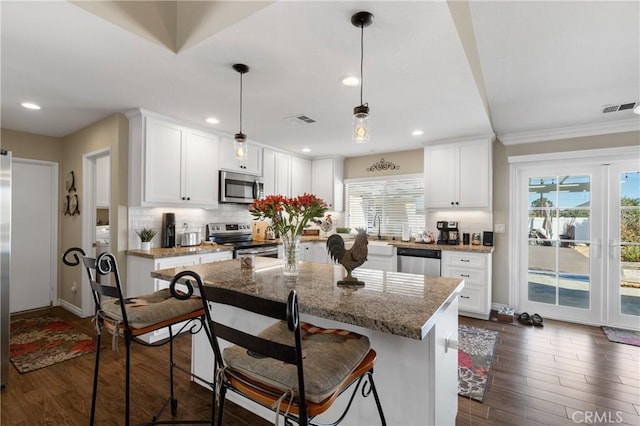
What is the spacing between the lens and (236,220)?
4.64m

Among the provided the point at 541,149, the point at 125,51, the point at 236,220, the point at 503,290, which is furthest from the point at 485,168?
the point at 125,51

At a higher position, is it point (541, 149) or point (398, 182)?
point (541, 149)

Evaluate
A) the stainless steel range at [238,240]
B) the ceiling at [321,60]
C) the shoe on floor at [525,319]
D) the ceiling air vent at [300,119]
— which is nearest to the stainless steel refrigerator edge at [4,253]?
the ceiling at [321,60]

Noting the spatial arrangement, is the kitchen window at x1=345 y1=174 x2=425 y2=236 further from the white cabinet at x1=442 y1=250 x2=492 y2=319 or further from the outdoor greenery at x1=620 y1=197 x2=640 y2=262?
the outdoor greenery at x1=620 y1=197 x2=640 y2=262

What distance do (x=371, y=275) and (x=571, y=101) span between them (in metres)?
2.88

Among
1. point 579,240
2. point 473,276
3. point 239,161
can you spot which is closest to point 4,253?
point 239,161

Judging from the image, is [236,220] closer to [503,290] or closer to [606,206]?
[503,290]

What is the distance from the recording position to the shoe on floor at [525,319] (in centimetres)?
377

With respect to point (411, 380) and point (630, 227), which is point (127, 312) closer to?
point (411, 380)

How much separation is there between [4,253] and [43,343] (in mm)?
1391

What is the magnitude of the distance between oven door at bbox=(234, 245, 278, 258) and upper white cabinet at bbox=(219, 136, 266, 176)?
1.13 m

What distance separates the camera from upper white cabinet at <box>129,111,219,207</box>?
129 inches

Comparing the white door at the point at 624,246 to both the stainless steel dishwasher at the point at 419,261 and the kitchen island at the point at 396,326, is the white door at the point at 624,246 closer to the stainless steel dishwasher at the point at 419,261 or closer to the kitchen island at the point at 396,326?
the stainless steel dishwasher at the point at 419,261

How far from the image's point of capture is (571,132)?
12.7 feet
